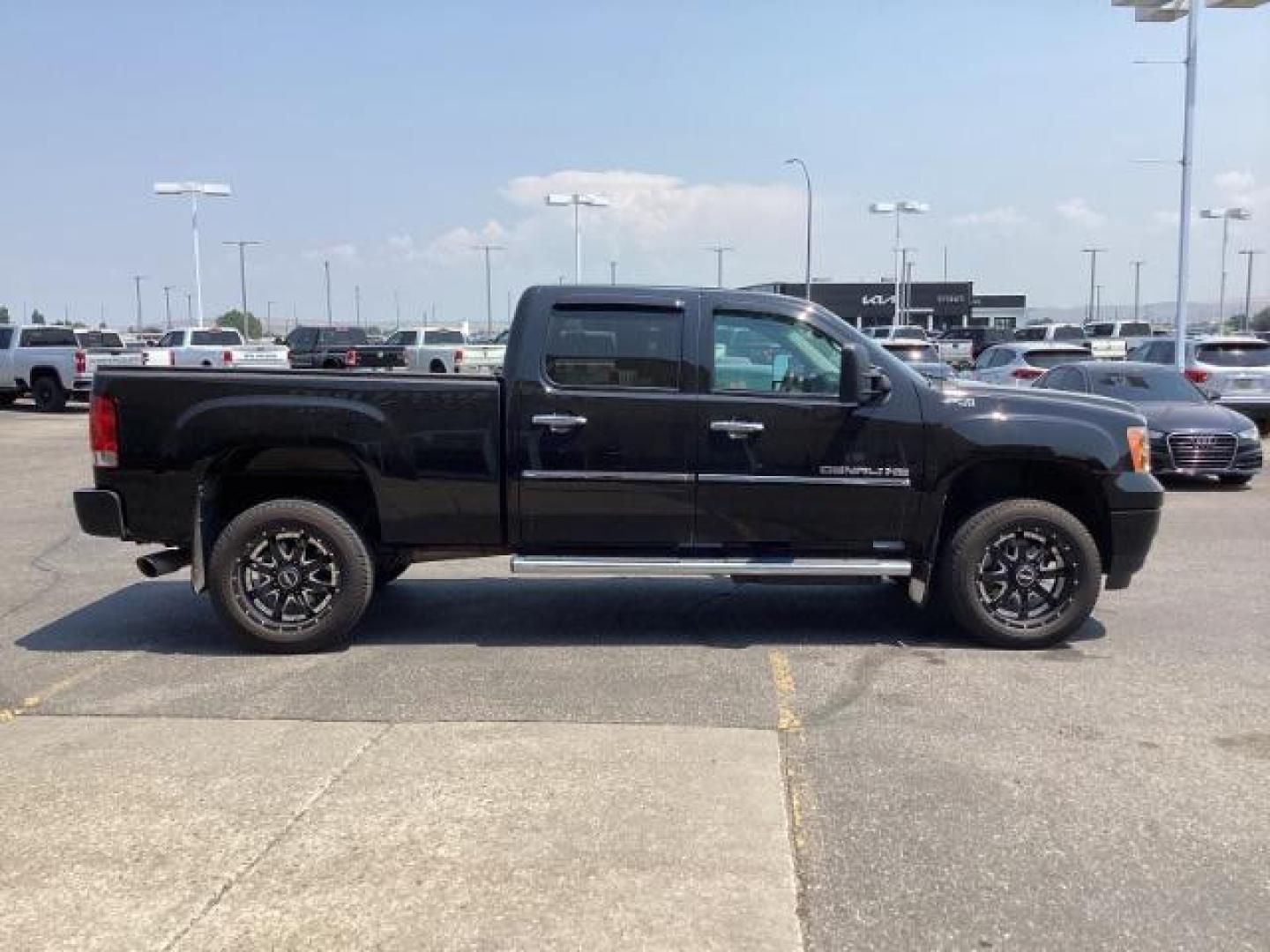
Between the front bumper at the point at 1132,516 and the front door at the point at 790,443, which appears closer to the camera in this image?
the front door at the point at 790,443

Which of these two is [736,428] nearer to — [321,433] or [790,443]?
[790,443]

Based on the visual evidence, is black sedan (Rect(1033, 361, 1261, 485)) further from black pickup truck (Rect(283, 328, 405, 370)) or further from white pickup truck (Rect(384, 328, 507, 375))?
black pickup truck (Rect(283, 328, 405, 370))

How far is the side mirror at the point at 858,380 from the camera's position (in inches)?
237

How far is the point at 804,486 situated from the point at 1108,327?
4195cm

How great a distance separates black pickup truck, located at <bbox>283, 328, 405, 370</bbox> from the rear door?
2398 centimetres

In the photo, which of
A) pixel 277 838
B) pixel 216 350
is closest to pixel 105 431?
pixel 277 838

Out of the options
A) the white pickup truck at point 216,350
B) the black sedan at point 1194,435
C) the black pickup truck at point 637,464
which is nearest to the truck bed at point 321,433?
the black pickup truck at point 637,464

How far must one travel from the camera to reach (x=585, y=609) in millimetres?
7207

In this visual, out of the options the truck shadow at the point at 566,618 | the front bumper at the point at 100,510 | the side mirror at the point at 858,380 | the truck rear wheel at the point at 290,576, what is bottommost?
the truck shadow at the point at 566,618

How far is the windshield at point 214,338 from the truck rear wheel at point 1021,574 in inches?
1086

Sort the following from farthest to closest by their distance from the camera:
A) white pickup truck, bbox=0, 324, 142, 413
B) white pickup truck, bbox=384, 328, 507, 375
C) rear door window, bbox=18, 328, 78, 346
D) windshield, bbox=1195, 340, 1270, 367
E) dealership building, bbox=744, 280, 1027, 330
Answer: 1. dealership building, bbox=744, 280, 1027, 330
2. white pickup truck, bbox=384, 328, 507, 375
3. rear door window, bbox=18, 328, 78, 346
4. white pickup truck, bbox=0, 324, 142, 413
5. windshield, bbox=1195, 340, 1270, 367

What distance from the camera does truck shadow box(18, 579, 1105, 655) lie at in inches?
255

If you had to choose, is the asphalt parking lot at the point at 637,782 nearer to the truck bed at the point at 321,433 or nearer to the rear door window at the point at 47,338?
the truck bed at the point at 321,433

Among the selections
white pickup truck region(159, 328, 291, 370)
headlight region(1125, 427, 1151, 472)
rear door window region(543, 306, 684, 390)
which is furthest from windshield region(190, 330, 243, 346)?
headlight region(1125, 427, 1151, 472)
